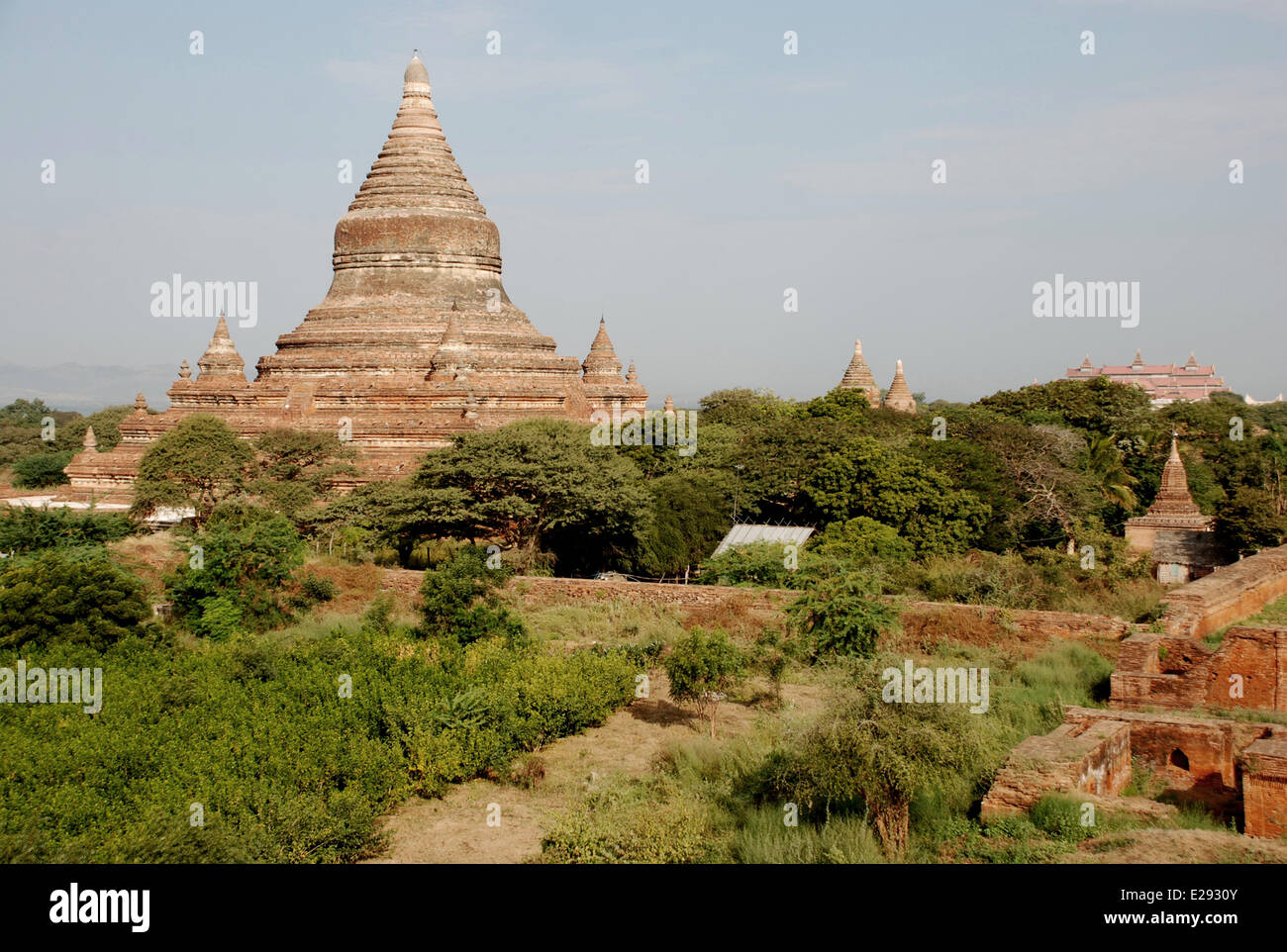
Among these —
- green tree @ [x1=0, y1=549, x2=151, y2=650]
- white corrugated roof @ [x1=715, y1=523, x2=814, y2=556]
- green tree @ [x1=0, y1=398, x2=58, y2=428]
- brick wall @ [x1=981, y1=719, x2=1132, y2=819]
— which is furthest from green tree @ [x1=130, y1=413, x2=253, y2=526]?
green tree @ [x1=0, y1=398, x2=58, y2=428]

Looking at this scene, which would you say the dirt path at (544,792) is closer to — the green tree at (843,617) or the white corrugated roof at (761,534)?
the green tree at (843,617)

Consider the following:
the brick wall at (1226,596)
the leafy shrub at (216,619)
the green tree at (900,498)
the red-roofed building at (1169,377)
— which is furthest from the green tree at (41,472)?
the red-roofed building at (1169,377)

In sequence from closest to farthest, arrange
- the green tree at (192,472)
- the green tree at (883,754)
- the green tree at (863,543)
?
the green tree at (883,754) < the green tree at (863,543) < the green tree at (192,472)

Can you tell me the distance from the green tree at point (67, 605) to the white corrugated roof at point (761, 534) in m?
10.9

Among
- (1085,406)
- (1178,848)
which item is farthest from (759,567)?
(1085,406)

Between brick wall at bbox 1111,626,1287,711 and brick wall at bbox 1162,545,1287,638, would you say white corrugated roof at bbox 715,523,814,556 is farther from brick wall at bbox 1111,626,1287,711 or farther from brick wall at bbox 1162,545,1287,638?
brick wall at bbox 1111,626,1287,711

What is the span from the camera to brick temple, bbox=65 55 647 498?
2900 centimetres

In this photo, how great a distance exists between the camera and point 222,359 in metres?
31.6

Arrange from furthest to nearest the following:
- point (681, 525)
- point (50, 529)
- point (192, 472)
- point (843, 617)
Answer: point (192, 472)
point (681, 525)
point (50, 529)
point (843, 617)

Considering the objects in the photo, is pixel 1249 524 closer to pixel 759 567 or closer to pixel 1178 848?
pixel 759 567

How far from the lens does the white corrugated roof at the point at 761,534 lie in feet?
80.5

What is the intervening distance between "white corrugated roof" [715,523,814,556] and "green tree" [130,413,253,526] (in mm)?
9653

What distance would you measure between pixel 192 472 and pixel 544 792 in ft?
50.8
